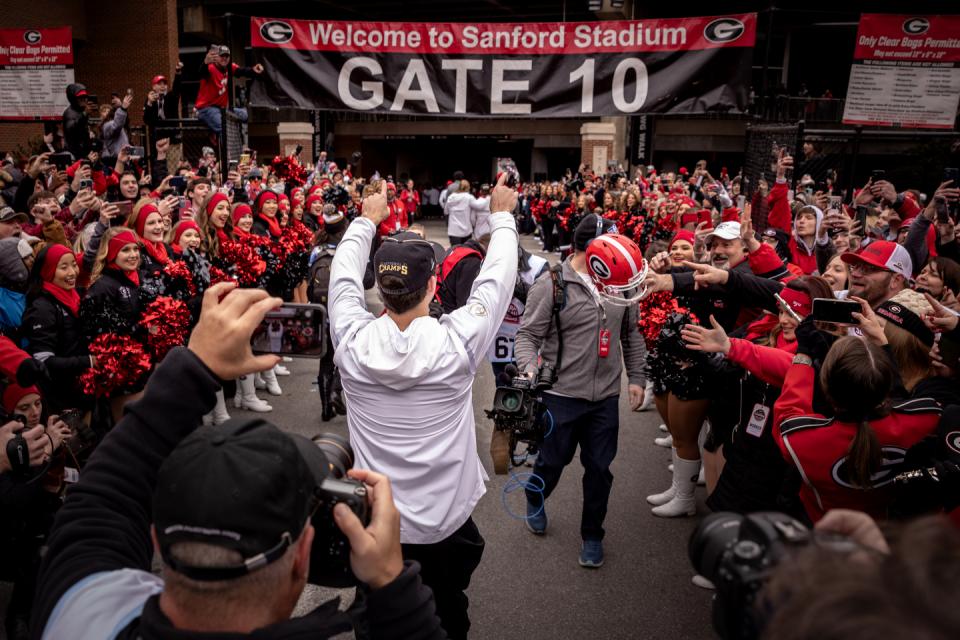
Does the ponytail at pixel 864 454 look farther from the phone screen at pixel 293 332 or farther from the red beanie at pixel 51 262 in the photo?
the red beanie at pixel 51 262

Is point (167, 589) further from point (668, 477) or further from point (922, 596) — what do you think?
point (668, 477)

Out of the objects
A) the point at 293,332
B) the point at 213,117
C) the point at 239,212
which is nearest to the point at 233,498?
the point at 293,332

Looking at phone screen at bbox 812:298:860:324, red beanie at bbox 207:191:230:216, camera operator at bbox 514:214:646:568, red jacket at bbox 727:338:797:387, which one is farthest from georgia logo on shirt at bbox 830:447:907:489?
red beanie at bbox 207:191:230:216

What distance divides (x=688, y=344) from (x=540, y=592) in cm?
171

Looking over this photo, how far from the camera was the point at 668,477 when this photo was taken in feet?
18.1

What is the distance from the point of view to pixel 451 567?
8.98 ft

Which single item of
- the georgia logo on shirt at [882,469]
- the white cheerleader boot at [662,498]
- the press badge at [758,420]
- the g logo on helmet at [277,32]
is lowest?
the white cheerleader boot at [662,498]

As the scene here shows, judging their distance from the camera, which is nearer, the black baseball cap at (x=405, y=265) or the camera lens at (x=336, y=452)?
the camera lens at (x=336, y=452)

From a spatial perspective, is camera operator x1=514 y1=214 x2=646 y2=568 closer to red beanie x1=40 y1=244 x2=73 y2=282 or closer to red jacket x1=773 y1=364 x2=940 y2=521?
red jacket x1=773 y1=364 x2=940 y2=521

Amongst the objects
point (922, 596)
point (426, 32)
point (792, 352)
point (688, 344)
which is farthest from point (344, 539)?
point (426, 32)

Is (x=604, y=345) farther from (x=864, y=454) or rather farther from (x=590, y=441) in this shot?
(x=864, y=454)

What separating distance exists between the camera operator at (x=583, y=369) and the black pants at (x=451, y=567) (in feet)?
4.82

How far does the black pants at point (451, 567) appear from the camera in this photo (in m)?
2.67

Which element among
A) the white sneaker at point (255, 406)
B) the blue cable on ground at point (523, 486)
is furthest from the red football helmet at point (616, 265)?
the white sneaker at point (255, 406)
